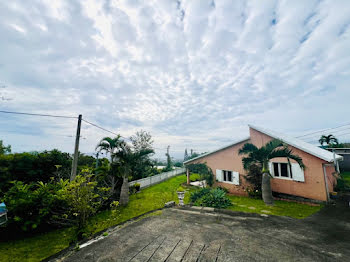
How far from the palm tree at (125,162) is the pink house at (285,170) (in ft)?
24.5

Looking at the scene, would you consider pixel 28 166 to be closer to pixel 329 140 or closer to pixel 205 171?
pixel 205 171

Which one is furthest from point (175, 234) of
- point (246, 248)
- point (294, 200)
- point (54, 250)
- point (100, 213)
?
point (294, 200)

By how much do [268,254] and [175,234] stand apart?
2536 millimetres

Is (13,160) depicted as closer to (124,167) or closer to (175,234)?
(124,167)

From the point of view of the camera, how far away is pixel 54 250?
16.5ft

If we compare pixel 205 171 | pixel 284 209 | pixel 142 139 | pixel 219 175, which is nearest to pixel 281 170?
pixel 284 209

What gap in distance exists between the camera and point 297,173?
954cm

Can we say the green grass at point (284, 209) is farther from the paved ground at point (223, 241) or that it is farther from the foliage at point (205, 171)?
the foliage at point (205, 171)

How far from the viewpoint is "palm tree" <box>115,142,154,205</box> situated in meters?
9.90

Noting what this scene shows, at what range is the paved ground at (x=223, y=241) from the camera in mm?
3547

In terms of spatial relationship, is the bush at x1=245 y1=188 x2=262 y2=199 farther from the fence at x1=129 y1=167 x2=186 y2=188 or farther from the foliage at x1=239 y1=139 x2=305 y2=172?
the fence at x1=129 y1=167 x2=186 y2=188

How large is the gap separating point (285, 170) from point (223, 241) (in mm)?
8946

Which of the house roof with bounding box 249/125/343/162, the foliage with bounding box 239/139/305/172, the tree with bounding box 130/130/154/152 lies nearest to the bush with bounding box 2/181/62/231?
the foliage with bounding box 239/139/305/172

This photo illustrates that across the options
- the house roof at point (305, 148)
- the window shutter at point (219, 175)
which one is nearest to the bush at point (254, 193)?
the window shutter at point (219, 175)
